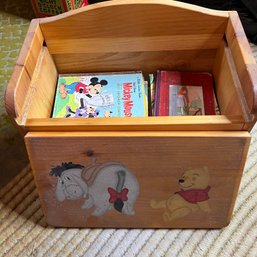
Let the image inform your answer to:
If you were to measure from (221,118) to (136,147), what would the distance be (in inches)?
5.7

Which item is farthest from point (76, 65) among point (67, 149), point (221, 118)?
point (221, 118)

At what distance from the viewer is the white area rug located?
2.46ft

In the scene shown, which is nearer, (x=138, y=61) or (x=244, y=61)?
(x=244, y=61)

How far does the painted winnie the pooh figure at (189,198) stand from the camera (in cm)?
67

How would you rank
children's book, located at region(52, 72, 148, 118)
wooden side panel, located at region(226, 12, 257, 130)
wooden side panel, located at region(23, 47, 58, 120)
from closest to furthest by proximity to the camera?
1. wooden side panel, located at region(226, 12, 257, 130)
2. wooden side panel, located at region(23, 47, 58, 120)
3. children's book, located at region(52, 72, 148, 118)

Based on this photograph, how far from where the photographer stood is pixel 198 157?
0.63 meters

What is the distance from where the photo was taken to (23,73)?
0.65 m

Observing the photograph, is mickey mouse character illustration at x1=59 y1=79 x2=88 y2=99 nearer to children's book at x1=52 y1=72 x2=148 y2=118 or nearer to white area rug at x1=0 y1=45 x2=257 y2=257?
children's book at x1=52 y1=72 x2=148 y2=118

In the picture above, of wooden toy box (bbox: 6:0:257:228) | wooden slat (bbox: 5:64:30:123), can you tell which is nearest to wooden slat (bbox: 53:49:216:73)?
wooden toy box (bbox: 6:0:257:228)

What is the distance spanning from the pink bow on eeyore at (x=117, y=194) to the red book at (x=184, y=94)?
0.18 meters

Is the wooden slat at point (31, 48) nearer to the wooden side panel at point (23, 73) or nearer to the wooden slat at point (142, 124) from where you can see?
the wooden side panel at point (23, 73)

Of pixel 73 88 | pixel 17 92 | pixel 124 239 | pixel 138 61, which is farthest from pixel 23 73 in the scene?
pixel 124 239

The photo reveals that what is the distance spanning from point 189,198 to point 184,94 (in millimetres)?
238

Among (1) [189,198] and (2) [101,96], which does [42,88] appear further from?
(1) [189,198]
